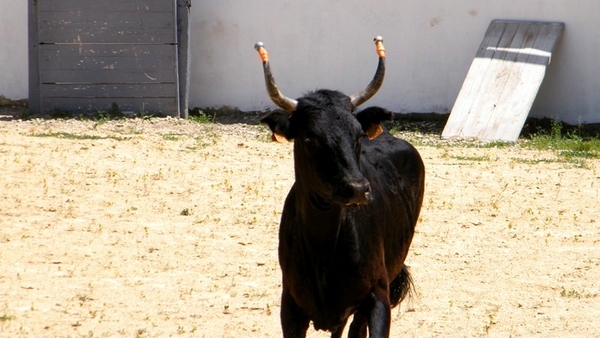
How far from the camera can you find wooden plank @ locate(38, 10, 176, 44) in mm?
13812

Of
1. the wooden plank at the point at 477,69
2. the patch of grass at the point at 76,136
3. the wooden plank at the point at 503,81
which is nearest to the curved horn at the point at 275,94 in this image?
the patch of grass at the point at 76,136

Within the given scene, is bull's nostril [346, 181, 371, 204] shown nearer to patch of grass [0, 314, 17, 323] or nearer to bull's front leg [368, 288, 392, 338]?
bull's front leg [368, 288, 392, 338]

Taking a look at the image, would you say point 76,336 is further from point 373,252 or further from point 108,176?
point 108,176

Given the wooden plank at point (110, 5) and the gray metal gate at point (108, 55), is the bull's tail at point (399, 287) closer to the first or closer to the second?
the gray metal gate at point (108, 55)

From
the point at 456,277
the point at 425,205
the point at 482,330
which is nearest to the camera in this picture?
the point at 482,330

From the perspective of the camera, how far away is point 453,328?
247 inches

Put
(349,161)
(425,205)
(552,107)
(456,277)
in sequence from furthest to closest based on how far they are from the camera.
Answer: (552,107) → (425,205) → (456,277) → (349,161)

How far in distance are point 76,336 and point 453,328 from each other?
2.17 m

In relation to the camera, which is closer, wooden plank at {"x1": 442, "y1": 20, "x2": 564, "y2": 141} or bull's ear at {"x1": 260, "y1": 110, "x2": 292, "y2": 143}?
bull's ear at {"x1": 260, "y1": 110, "x2": 292, "y2": 143}

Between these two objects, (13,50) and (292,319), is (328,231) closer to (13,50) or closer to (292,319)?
(292,319)

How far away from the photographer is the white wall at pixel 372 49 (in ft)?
44.5

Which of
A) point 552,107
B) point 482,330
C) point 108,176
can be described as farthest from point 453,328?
point 552,107

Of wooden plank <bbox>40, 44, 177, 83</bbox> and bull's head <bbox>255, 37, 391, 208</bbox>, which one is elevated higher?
bull's head <bbox>255, 37, 391, 208</bbox>

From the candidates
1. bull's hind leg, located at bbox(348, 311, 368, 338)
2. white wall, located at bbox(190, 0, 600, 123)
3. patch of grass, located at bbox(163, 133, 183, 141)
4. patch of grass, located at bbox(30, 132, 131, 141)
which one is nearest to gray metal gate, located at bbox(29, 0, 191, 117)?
white wall, located at bbox(190, 0, 600, 123)
